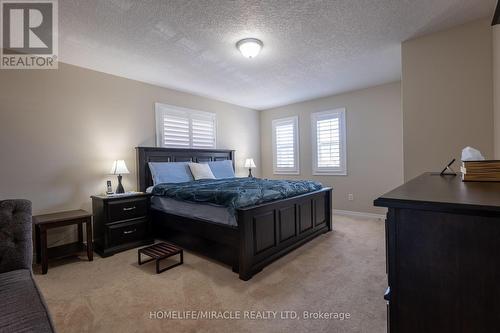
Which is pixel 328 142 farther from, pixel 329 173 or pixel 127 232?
pixel 127 232

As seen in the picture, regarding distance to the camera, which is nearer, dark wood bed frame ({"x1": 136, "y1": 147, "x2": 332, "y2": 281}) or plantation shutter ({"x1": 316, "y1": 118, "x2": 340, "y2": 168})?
dark wood bed frame ({"x1": 136, "y1": 147, "x2": 332, "y2": 281})

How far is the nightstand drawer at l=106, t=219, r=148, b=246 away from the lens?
3.15 metres

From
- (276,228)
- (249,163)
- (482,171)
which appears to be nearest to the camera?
(482,171)

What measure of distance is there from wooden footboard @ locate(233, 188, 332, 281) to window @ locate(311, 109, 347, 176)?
1.48 meters

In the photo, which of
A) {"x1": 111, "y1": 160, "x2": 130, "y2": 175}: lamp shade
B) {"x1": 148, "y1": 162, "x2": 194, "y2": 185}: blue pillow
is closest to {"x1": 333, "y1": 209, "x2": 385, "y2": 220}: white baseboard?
{"x1": 148, "y1": 162, "x2": 194, "y2": 185}: blue pillow

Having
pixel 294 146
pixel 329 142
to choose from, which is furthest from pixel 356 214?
pixel 294 146

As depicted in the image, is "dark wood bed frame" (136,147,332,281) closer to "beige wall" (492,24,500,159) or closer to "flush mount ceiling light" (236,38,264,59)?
"flush mount ceiling light" (236,38,264,59)

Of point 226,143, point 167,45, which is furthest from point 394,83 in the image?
point 167,45

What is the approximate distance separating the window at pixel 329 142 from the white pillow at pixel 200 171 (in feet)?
8.03

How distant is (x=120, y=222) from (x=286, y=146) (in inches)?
155

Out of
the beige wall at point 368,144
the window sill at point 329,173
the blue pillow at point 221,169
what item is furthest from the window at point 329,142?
the blue pillow at point 221,169

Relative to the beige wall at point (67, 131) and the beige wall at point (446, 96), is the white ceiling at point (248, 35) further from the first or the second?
the beige wall at point (67, 131)

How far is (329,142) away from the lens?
5137 mm

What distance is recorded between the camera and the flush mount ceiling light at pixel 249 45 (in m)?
2.64
